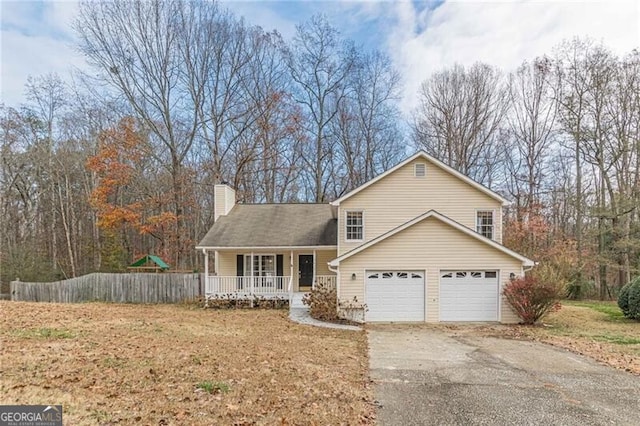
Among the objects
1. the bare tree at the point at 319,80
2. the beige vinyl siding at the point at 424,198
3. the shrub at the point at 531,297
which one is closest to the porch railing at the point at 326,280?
the beige vinyl siding at the point at 424,198

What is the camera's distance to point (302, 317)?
1390 centimetres

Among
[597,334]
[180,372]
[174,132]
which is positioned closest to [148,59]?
[174,132]

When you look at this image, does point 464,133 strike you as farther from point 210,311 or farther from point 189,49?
point 210,311

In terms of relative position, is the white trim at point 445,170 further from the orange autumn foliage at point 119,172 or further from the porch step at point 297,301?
the orange autumn foliage at point 119,172

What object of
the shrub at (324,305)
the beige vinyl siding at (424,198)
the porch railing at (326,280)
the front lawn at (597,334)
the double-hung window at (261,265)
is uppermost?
the beige vinyl siding at (424,198)

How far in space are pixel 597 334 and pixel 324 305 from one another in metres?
8.68

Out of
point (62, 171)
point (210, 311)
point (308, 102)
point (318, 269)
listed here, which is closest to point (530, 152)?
point (308, 102)

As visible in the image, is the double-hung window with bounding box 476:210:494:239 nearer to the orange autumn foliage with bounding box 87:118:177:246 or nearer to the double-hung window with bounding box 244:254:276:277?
the double-hung window with bounding box 244:254:276:277

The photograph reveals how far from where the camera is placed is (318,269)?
18.0 meters

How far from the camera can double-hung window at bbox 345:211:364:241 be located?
16656 millimetres

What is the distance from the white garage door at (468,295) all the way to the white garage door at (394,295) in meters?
0.88

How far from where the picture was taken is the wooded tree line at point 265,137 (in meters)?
22.6

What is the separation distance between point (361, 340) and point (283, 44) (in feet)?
80.2

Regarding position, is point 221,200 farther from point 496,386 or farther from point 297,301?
point 496,386
